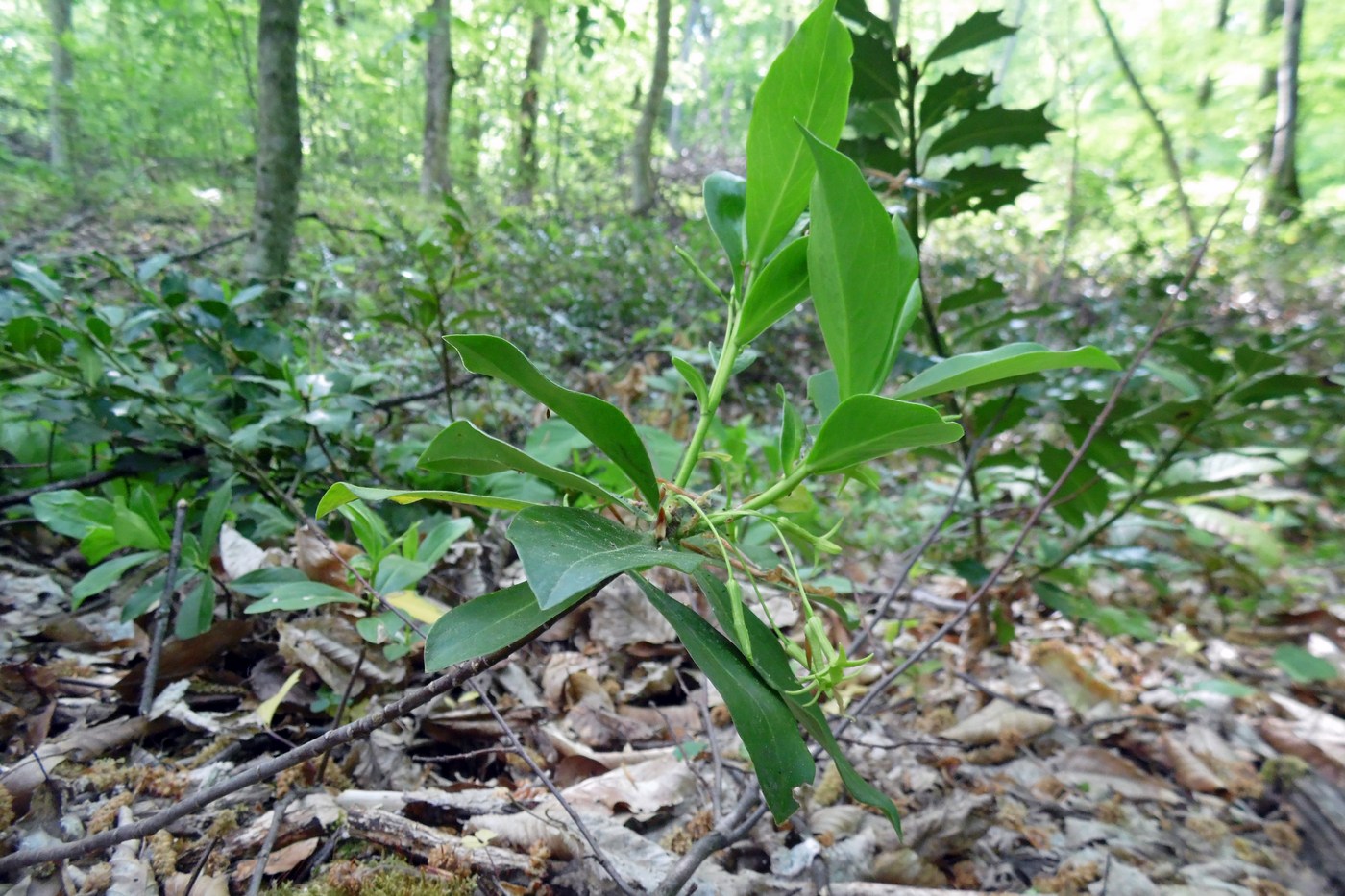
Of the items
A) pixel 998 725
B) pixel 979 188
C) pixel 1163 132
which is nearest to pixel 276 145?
pixel 979 188

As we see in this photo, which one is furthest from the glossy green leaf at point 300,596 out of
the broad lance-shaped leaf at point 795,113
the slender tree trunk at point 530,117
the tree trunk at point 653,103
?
the slender tree trunk at point 530,117

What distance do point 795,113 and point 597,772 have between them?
114 cm

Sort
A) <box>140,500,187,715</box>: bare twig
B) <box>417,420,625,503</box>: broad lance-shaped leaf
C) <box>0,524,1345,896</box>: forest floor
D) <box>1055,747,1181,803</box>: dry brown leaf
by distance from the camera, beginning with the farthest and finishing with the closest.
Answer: <box>1055,747,1181,803</box>: dry brown leaf → <box>140,500,187,715</box>: bare twig → <box>0,524,1345,896</box>: forest floor → <box>417,420,625,503</box>: broad lance-shaped leaf

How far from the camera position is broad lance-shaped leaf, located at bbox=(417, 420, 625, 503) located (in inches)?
23.8

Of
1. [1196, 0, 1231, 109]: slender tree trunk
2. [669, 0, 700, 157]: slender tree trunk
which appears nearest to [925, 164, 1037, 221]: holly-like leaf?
[1196, 0, 1231, 109]: slender tree trunk

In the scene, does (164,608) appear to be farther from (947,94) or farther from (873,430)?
(947,94)

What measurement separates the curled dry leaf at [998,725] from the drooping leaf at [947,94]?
1443 millimetres

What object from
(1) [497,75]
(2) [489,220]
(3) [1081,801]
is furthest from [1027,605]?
(1) [497,75]

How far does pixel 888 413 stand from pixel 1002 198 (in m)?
1.26

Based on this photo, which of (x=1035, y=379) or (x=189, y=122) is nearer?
(x=1035, y=379)

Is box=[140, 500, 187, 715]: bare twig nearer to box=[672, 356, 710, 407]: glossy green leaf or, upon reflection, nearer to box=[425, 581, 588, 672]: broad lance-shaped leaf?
box=[425, 581, 588, 672]: broad lance-shaped leaf

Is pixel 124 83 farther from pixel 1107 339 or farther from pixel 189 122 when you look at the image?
pixel 1107 339

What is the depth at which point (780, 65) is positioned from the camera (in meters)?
0.68

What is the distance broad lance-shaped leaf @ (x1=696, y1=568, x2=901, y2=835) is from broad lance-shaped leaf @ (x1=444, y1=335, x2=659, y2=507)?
116 mm
